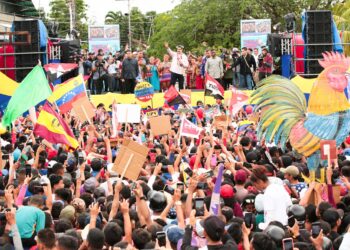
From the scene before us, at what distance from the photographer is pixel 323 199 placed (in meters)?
8.99

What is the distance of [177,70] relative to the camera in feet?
77.8

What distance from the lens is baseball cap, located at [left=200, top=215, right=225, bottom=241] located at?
637 centimetres

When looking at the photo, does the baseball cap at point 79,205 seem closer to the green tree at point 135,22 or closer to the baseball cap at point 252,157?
the baseball cap at point 252,157

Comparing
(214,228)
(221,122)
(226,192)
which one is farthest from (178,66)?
(214,228)

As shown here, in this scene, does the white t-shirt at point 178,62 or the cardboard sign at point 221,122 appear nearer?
the cardboard sign at point 221,122

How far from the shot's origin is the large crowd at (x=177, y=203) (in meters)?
6.75

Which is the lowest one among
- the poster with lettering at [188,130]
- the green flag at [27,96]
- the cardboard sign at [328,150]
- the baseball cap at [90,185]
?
the baseball cap at [90,185]

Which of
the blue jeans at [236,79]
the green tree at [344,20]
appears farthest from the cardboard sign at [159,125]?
the green tree at [344,20]

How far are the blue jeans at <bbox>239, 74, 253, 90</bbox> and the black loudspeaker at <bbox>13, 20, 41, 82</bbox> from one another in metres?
6.05

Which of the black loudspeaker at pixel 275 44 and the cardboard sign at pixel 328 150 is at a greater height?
the black loudspeaker at pixel 275 44

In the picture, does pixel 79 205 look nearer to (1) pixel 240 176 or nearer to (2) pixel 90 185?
(2) pixel 90 185

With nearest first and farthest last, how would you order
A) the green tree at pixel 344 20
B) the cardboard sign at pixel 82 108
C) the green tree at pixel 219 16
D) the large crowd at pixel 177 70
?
the cardboard sign at pixel 82 108 < the large crowd at pixel 177 70 < the green tree at pixel 344 20 < the green tree at pixel 219 16

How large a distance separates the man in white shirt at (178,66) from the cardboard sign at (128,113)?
8.64 metres

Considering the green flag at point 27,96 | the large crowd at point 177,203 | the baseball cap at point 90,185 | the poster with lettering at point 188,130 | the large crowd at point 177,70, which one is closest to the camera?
the large crowd at point 177,203
